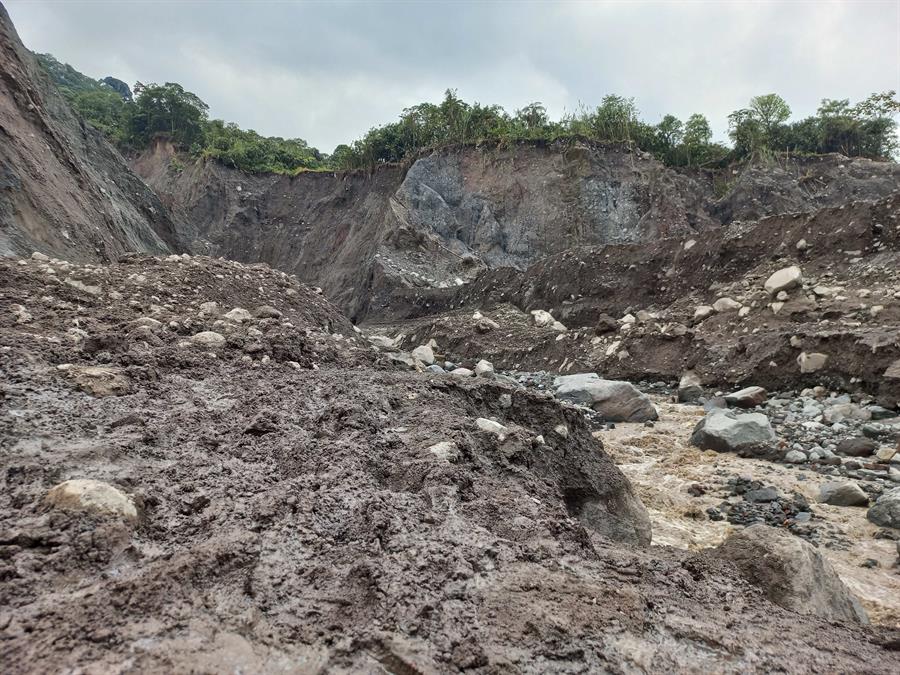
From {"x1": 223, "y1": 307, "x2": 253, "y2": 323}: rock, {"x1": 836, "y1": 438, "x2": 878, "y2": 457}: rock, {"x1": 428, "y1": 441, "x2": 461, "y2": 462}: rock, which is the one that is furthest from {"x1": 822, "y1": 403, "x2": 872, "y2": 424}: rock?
{"x1": 223, "y1": 307, "x2": 253, "y2": 323}: rock

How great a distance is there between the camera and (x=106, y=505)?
152 centimetres

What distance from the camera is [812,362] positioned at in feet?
20.8

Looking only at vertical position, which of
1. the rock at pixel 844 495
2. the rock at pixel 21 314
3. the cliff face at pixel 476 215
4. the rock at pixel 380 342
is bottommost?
the rock at pixel 21 314

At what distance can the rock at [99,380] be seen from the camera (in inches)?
99.4

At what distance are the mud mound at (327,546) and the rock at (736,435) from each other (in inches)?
90.8

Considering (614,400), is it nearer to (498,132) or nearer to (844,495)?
(844,495)

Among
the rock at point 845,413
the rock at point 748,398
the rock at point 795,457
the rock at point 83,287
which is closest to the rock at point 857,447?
the rock at point 795,457

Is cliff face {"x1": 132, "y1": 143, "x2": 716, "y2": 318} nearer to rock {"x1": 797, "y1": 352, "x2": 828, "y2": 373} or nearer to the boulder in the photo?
rock {"x1": 797, "y1": 352, "x2": 828, "y2": 373}

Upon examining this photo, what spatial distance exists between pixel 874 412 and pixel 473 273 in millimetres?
14608

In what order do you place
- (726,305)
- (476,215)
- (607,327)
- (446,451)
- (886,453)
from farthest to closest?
1. (476,215)
2. (607,327)
3. (726,305)
4. (886,453)
5. (446,451)

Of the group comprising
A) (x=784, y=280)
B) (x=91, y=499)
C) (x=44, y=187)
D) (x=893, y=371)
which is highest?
(x=784, y=280)

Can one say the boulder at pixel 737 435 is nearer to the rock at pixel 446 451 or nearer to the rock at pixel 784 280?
the rock at pixel 446 451

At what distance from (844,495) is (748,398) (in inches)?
111

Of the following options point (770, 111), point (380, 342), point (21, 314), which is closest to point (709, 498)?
point (21, 314)
